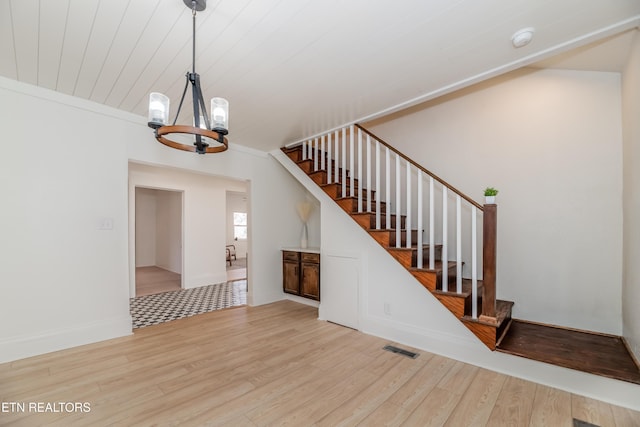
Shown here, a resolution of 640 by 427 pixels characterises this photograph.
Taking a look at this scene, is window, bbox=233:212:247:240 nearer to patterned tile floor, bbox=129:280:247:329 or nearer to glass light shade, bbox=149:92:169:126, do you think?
patterned tile floor, bbox=129:280:247:329

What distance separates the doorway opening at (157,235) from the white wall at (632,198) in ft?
24.4

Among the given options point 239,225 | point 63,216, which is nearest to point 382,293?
point 63,216

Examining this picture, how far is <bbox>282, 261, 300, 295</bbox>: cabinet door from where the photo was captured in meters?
4.62

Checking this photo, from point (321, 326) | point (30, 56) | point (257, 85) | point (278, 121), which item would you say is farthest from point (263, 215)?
point (30, 56)

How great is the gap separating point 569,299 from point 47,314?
536 centimetres

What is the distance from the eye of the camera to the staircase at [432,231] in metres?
2.41

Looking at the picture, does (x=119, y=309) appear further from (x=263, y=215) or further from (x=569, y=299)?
(x=569, y=299)

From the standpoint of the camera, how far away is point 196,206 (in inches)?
238

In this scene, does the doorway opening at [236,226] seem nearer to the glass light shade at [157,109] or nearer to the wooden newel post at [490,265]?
the glass light shade at [157,109]

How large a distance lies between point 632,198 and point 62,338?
5471mm

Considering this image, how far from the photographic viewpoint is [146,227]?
880 cm

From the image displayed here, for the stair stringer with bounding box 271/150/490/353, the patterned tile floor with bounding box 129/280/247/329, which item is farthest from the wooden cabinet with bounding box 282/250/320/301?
the patterned tile floor with bounding box 129/280/247/329

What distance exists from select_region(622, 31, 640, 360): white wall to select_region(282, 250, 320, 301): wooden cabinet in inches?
128

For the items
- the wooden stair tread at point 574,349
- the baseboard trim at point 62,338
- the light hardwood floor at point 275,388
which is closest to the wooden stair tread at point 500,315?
the wooden stair tread at point 574,349
